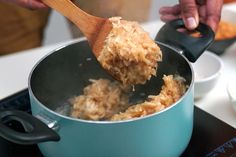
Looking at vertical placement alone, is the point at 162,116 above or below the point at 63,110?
above

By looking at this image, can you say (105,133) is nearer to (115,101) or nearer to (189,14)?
(115,101)

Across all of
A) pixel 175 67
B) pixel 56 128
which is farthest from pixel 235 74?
pixel 56 128

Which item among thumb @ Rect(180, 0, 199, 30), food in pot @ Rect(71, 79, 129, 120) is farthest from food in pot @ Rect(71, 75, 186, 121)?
thumb @ Rect(180, 0, 199, 30)

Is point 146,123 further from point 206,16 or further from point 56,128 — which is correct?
point 206,16

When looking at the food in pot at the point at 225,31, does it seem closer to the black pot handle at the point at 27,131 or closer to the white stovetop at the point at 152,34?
the white stovetop at the point at 152,34

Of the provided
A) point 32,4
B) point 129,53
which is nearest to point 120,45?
point 129,53

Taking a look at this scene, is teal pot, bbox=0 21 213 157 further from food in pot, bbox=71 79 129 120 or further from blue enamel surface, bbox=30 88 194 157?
food in pot, bbox=71 79 129 120

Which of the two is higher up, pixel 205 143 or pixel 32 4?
pixel 32 4
